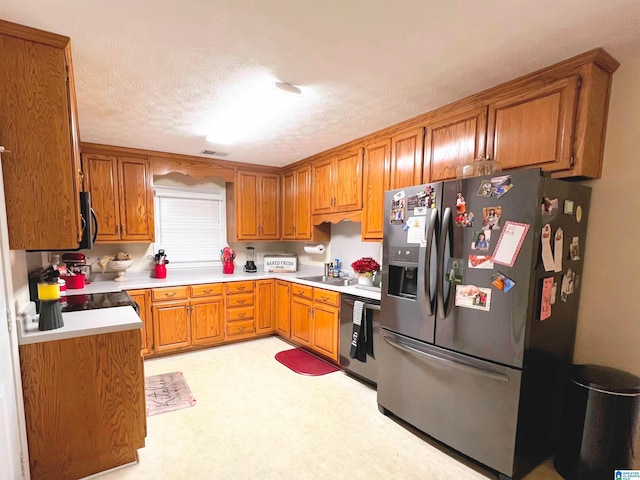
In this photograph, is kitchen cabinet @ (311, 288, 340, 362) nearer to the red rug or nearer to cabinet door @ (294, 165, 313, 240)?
the red rug

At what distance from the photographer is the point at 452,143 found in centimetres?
230

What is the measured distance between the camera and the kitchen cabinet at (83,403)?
162cm

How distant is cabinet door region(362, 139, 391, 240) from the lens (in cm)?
288

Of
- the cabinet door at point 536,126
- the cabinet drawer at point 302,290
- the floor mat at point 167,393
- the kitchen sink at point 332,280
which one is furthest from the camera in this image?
the kitchen sink at point 332,280

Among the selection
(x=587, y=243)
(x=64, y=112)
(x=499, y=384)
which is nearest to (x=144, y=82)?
(x=64, y=112)

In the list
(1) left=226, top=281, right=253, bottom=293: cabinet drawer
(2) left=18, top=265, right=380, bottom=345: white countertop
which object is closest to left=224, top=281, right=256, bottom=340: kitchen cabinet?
(1) left=226, top=281, right=253, bottom=293: cabinet drawer

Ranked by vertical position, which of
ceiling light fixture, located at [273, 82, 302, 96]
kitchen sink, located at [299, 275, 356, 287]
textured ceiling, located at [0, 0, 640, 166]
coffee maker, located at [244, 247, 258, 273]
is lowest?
kitchen sink, located at [299, 275, 356, 287]

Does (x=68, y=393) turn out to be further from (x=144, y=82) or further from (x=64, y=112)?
(x=144, y=82)

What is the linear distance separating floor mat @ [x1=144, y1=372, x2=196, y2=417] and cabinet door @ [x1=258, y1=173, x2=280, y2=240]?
6.96ft

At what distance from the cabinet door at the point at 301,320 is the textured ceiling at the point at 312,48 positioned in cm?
207

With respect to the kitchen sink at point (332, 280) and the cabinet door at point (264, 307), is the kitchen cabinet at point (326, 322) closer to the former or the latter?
the kitchen sink at point (332, 280)

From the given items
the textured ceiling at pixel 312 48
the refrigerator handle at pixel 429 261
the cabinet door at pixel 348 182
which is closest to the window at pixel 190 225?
the textured ceiling at pixel 312 48

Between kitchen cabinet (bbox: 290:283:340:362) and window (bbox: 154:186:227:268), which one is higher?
window (bbox: 154:186:227:268)

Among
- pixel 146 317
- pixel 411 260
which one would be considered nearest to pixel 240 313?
pixel 146 317
